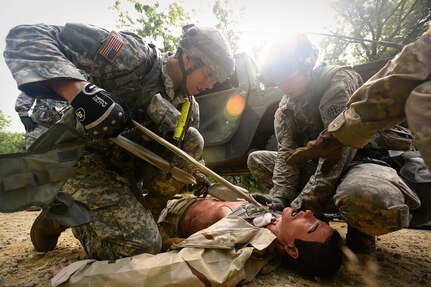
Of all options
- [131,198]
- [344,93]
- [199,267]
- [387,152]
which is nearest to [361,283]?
[199,267]

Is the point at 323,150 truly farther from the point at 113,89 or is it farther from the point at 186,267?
the point at 113,89

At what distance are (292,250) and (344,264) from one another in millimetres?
478

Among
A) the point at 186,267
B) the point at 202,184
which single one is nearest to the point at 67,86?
the point at 186,267

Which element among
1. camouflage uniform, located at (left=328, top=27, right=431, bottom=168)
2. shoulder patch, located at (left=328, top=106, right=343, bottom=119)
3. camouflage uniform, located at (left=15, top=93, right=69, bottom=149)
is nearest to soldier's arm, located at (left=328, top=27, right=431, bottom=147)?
camouflage uniform, located at (left=328, top=27, right=431, bottom=168)

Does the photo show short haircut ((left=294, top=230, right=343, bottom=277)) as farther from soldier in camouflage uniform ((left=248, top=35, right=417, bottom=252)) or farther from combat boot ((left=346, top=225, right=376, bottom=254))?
combat boot ((left=346, top=225, right=376, bottom=254))

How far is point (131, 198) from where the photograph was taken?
2.12 meters

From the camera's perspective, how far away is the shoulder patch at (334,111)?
7.47 ft

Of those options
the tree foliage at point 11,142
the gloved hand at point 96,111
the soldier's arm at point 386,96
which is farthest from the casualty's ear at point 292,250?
the tree foliage at point 11,142

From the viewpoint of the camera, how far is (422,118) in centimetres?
101

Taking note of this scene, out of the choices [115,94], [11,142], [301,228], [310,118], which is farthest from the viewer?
[11,142]

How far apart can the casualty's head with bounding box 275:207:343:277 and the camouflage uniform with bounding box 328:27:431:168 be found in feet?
1.78

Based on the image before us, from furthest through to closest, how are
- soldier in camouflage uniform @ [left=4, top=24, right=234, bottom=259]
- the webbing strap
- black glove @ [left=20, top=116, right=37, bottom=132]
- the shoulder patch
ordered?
black glove @ [left=20, top=116, right=37, bottom=132], the shoulder patch, soldier in camouflage uniform @ [left=4, top=24, right=234, bottom=259], the webbing strap

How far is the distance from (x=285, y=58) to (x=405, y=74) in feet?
4.55

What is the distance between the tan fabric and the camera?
142 centimetres
